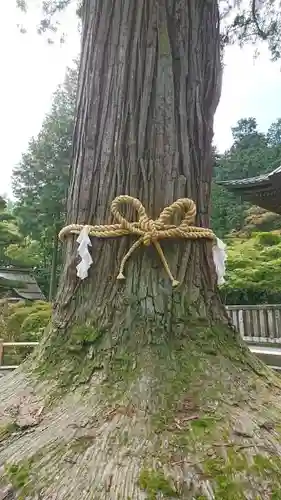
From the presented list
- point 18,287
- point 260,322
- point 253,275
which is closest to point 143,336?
point 260,322

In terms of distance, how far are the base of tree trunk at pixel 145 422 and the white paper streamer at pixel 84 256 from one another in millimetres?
156

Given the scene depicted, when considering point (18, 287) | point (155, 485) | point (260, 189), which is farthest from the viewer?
point (18, 287)

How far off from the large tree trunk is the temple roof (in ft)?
11.4

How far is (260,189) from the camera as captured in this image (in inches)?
196

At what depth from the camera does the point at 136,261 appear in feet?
3.76

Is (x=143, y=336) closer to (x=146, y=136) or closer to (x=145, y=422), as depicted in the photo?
(x=145, y=422)

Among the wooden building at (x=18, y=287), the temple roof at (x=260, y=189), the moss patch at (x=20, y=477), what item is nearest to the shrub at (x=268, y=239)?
the temple roof at (x=260, y=189)

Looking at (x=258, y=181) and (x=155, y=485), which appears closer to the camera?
(x=155, y=485)

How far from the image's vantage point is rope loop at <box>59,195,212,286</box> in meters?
1.11

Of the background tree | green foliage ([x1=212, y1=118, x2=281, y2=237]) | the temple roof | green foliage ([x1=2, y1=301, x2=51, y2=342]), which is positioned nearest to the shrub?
green foliage ([x1=212, y1=118, x2=281, y2=237])

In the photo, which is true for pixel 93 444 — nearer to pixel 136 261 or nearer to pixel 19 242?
pixel 136 261

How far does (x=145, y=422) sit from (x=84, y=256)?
18.5 inches

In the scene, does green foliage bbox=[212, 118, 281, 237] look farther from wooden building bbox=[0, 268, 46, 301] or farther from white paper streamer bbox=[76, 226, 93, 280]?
white paper streamer bbox=[76, 226, 93, 280]

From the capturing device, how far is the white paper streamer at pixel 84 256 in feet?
3.75
